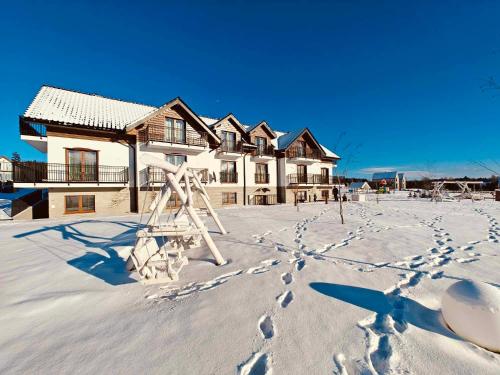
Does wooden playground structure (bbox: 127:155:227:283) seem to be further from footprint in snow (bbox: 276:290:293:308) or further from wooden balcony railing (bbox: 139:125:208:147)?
wooden balcony railing (bbox: 139:125:208:147)

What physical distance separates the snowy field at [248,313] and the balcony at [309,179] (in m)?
19.0

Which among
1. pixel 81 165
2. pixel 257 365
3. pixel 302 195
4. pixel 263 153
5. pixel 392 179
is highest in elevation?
pixel 263 153

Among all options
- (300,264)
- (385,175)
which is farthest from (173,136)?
(385,175)

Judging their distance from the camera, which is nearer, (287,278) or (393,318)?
(393,318)

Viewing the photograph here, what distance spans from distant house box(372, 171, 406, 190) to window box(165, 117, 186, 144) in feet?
243

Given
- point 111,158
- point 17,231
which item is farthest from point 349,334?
point 111,158

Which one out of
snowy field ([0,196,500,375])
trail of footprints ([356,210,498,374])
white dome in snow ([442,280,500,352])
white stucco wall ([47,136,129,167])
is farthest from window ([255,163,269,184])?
white dome in snow ([442,280,500,352])

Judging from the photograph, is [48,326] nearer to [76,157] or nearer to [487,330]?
[487,330]

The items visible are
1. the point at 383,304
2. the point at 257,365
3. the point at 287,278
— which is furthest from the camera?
the point at 287,278

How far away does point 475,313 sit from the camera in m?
2.61

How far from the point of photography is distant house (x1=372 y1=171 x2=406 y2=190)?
76.1 m

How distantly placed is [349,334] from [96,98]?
2237cm

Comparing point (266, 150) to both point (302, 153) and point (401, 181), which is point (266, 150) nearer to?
point (302, 153)

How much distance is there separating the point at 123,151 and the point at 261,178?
13.1 m
